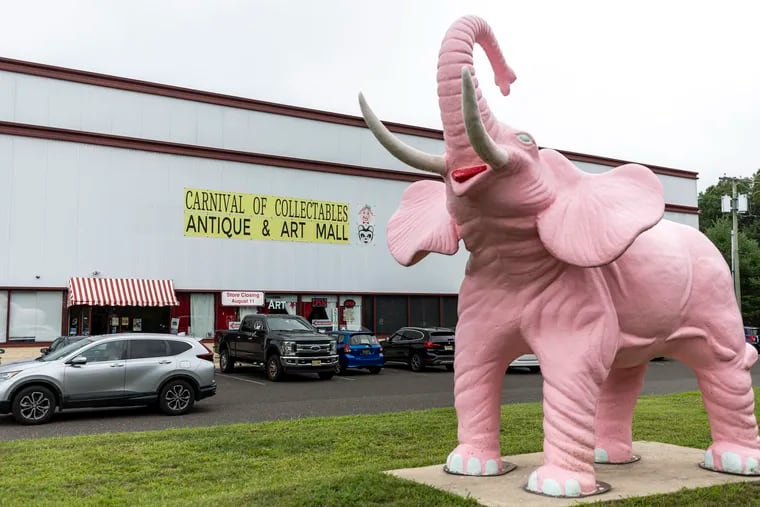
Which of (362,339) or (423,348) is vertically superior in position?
(362,339)

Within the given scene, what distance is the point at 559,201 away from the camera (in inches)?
211

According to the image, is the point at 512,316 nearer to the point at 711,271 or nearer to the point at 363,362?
the point at 711,271

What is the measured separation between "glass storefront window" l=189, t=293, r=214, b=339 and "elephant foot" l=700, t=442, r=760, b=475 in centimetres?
2103

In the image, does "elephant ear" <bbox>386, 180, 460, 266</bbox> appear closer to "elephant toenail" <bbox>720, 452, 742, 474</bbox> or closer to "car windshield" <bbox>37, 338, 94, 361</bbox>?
"elephant toenail" <bbox>720, 452, 742, 474</bbox>

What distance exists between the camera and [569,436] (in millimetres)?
5352

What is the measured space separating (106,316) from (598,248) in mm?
21585

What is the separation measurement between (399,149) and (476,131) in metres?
0.66

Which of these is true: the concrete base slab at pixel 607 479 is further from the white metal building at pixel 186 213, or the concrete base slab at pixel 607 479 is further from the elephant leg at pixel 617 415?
the white metal building at pixel 186 213

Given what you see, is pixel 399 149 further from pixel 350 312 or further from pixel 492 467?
pixel 350 312

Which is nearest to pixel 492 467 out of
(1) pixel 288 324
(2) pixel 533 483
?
(2) pixel 533 483

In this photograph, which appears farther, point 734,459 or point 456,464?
point 734,459

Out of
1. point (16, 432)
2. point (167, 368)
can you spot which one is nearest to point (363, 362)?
point (167, 368)

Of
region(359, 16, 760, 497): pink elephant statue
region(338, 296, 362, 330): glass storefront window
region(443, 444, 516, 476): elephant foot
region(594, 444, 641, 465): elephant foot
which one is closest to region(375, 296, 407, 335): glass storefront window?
region(338, 296, 362, 330): glass storefront window

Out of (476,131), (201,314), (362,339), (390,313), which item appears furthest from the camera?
(390,313)
